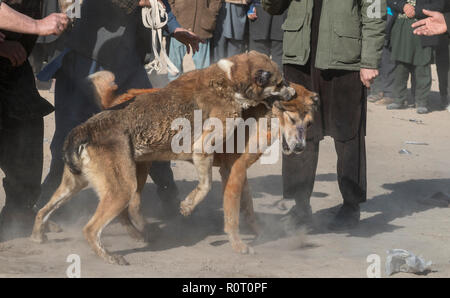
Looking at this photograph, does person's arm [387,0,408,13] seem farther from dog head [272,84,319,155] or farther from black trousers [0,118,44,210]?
black trousers [0,118,44,210]

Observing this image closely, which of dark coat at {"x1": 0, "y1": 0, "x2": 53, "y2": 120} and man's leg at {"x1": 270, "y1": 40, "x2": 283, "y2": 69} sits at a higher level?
dark coat at {"x1": 0, "y1": 0, "x2": 53, "y2": 120}

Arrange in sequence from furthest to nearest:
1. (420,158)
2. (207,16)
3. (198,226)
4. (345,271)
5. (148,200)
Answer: (207,16)
(420,158)
(148,200)
(198,226)
(345,271)

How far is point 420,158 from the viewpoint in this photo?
9742mm

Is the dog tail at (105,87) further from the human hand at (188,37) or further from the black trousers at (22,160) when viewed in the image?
the human hand at (188,37)

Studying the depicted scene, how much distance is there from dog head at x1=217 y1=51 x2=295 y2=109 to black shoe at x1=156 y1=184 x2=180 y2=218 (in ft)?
5.48

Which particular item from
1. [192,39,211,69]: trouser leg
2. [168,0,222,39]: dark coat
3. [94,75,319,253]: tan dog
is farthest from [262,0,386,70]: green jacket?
[192,39,211,69]: trouser leg

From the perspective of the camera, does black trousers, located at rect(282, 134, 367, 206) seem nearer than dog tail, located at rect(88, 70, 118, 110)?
No

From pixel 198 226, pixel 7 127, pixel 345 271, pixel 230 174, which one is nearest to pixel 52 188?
pixel 7 127

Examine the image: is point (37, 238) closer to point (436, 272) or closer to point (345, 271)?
point (345, 271)

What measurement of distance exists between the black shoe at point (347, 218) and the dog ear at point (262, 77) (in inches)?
70.3

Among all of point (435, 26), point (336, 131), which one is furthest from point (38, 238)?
point (435, 26)

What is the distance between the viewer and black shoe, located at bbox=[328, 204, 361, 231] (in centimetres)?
670

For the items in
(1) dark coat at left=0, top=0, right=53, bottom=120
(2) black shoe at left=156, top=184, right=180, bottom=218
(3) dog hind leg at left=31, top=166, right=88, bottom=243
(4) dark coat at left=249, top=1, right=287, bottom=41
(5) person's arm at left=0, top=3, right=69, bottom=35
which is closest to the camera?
(5) person's arm at left=0, top=3, right=69, bottom=35

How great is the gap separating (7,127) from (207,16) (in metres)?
6.00
